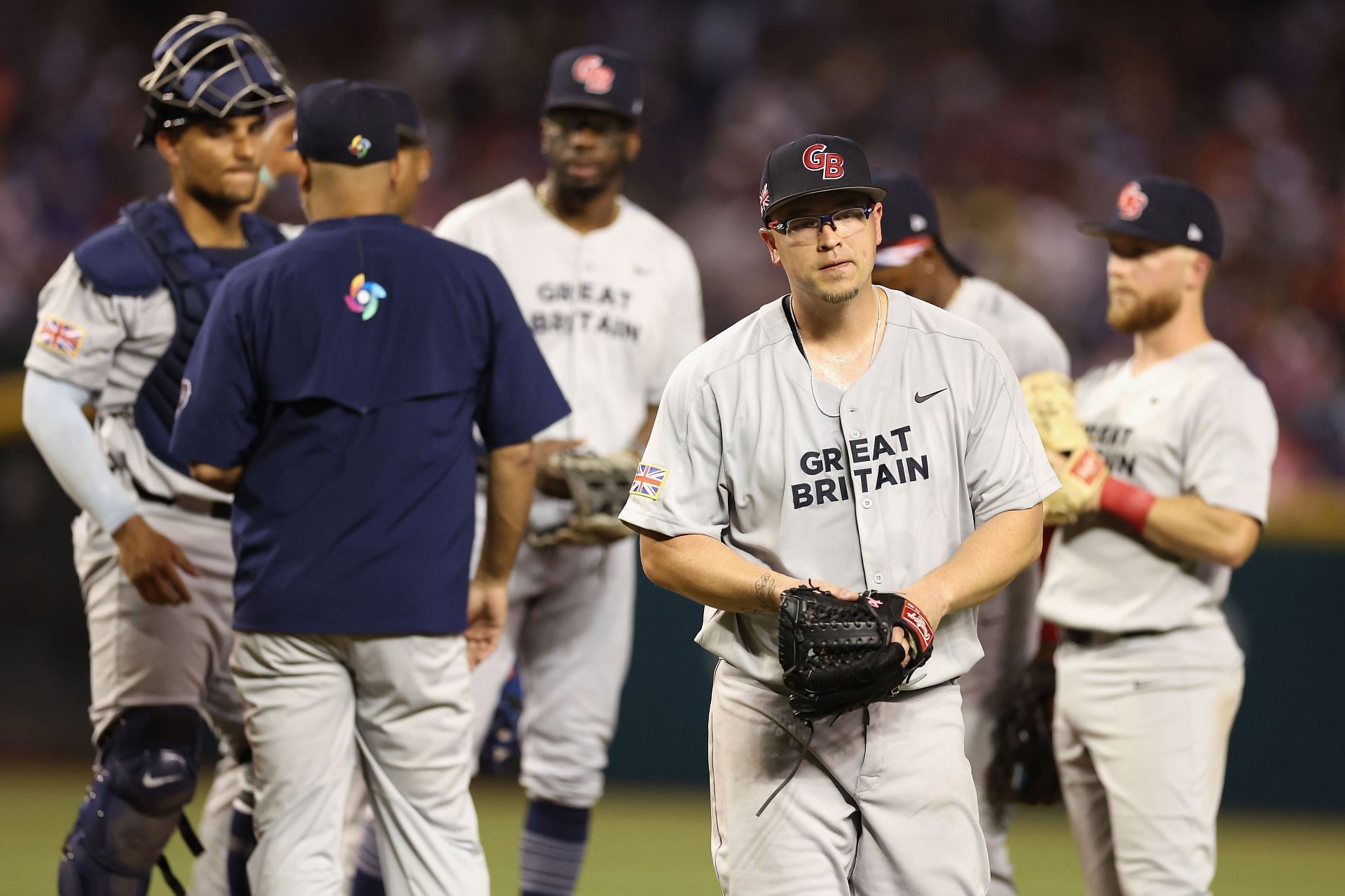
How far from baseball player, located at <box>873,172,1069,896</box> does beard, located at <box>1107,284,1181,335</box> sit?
0.81ft

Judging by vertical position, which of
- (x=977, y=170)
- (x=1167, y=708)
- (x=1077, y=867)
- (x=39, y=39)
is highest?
(x=39, y=39)

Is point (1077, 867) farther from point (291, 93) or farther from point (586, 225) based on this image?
point (291, 93)

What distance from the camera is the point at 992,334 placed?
495cm

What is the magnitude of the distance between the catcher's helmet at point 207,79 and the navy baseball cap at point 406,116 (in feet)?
1.17

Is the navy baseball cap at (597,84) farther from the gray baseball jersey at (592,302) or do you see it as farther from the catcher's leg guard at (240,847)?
the catcher's leg guard at (240,847)

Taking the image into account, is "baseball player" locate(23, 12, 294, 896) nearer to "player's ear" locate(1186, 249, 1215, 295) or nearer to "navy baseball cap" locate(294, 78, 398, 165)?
"navy baseball cap" locate(294, 78, 398, 165)

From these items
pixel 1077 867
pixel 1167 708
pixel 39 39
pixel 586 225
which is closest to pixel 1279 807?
pixel 1077 867

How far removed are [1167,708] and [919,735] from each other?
150cm

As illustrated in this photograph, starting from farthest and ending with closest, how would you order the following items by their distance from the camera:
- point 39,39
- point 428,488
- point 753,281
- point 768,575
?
1. point 39,39
2. point 753,281
3. point 428,488
4. point 768,575

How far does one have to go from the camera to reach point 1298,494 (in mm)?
8352

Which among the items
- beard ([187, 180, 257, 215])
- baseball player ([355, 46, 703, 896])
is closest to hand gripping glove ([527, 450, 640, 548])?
baseball player ([355, 46, 703, 896])

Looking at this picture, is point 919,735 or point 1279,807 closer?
point 919,735

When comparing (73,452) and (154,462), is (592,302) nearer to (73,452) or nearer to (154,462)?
(154,462)

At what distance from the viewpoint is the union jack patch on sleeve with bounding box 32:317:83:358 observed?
170 inches
